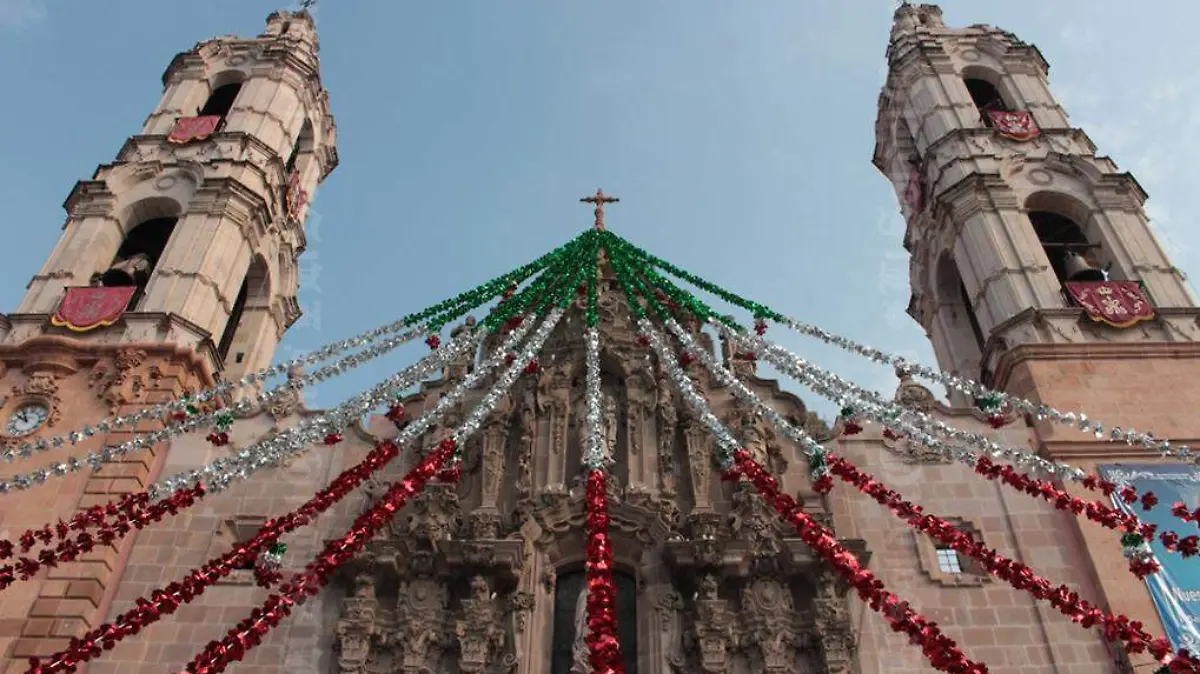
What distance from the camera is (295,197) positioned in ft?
89.6

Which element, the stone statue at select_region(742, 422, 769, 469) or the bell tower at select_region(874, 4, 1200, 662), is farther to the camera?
the bell tower at select_region(874, 4, 1200, 662)

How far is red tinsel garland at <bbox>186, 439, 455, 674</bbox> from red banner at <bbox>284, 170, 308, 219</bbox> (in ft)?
44.1

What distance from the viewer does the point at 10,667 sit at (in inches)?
551

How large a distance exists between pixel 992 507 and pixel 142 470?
1450 cm

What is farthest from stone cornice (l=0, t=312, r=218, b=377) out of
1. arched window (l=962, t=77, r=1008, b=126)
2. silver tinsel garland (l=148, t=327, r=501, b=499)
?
arched window (l=962, t=77, r=1008, b=126)

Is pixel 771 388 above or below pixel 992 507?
above

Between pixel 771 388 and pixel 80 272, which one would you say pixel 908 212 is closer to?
pixel 771 388

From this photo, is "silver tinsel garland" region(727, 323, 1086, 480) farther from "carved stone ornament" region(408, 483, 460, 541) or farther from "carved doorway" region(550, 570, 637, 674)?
"carved stone ornament" region(408, 483, 460, 541)

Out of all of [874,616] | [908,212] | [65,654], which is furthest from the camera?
[908,212]

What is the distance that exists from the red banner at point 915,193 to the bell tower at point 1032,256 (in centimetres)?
9

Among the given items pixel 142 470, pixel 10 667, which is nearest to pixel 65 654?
pixel 10 667

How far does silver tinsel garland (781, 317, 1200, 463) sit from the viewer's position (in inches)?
602

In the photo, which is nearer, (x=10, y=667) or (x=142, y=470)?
(x=10, y=667)

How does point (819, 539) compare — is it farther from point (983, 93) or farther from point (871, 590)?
point (983, 93)
